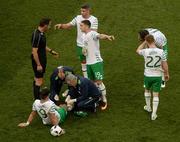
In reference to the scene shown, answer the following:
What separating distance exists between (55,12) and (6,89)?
17.4 feet

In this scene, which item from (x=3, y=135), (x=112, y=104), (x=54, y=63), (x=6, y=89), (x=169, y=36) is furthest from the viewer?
(x=169, y=36)

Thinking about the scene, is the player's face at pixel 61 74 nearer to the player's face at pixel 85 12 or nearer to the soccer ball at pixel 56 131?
the soccer ball at pixel 56 131

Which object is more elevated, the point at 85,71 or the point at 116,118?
the point at 85,71

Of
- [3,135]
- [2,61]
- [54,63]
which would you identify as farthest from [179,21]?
[3,135]

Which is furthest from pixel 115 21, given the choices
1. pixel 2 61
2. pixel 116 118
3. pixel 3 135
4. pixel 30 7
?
pixel 3 135

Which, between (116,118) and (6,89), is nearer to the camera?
(116,118)

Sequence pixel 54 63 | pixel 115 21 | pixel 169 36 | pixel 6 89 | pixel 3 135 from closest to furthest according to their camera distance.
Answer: pixel 3 135
pixel 6 89
pixel 54 63
pixel 169 36
pixel 115 21

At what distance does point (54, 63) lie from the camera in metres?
14.6

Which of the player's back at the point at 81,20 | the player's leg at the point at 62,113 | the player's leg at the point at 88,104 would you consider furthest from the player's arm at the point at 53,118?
the player's back at the point at 81,20

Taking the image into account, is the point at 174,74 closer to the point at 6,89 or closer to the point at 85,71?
the point at 85,71

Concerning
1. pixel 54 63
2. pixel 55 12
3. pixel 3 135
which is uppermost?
pixel 55 12

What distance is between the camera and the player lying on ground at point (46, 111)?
425 inches

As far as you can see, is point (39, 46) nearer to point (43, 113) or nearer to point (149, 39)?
point (43, 113)

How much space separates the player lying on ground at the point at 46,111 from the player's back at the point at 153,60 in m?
2.14
